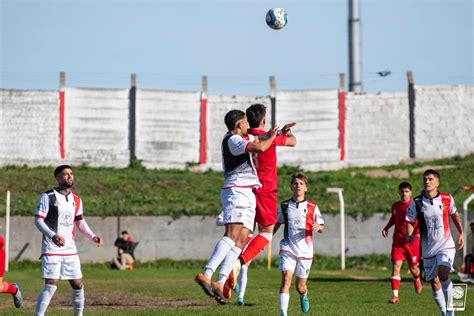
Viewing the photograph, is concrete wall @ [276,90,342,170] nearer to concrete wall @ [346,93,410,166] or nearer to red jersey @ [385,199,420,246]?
concrete wall @ [346,93,410,166]

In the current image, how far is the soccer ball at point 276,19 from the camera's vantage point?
18875mm

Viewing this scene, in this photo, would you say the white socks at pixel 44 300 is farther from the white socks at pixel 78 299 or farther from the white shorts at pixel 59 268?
the white socks at pixel 78 299

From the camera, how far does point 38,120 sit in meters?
46.4

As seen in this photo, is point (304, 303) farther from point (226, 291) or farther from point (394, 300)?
point (394, 300)

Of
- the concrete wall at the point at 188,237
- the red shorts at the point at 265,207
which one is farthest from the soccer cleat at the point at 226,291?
the concrete wall at the point at 188,237

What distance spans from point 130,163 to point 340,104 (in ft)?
31.0

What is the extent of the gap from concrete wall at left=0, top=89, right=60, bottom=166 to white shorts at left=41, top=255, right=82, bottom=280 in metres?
32.1

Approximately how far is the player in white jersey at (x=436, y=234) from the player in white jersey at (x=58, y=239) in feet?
16.2

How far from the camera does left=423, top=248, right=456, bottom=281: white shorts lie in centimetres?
1603

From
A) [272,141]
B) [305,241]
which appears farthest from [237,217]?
[305,241]

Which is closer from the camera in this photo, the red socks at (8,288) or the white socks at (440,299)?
the white socks at (440,299)

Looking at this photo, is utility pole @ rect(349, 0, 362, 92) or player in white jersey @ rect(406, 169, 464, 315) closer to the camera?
player in white jersey @ rect(406, 169, 464, 315)

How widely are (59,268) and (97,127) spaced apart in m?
33.1

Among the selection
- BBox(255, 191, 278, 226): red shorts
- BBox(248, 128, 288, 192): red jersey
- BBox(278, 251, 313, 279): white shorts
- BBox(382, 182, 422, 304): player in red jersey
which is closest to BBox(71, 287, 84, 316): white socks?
BBox(255, 191, 278, 226): red shorts
